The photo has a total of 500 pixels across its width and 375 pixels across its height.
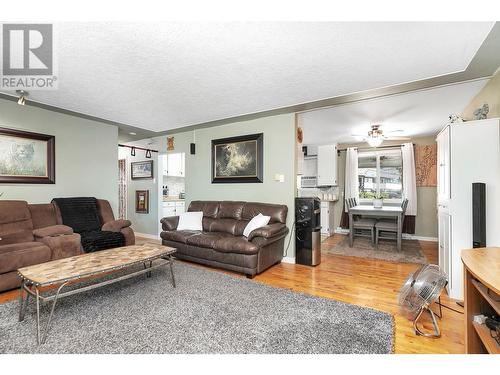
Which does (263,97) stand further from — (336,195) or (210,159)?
(336,195)

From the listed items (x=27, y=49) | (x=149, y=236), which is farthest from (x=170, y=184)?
(x=27, y=49)

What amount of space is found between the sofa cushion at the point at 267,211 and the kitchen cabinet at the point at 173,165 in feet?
9.78

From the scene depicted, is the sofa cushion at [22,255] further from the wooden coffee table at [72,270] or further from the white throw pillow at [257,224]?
the white throw pillow at [257,224]

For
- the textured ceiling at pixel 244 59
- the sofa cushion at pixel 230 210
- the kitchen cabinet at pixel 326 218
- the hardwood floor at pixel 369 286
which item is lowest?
the hardwood floor at pixel 369 286

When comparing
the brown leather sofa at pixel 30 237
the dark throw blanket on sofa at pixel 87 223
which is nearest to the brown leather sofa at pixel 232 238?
the dark throw blanket on sofa at pixel 87 223

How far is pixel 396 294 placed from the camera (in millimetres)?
2594

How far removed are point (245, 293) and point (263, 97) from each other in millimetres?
2518

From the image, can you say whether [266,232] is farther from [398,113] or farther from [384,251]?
[398,113]

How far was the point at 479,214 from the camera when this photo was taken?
2195 millimetres

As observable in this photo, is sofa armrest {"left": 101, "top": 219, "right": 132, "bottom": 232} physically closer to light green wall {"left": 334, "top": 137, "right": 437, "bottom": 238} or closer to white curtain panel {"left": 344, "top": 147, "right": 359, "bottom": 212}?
white curtain panel {"left": 344, "top": 147, "right": 359, "bottom": 212}

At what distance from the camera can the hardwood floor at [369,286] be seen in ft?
5.84

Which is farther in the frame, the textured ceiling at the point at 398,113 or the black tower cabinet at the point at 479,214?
the textured ceiling at the point at 398,113

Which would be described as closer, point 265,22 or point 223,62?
point 265,22
